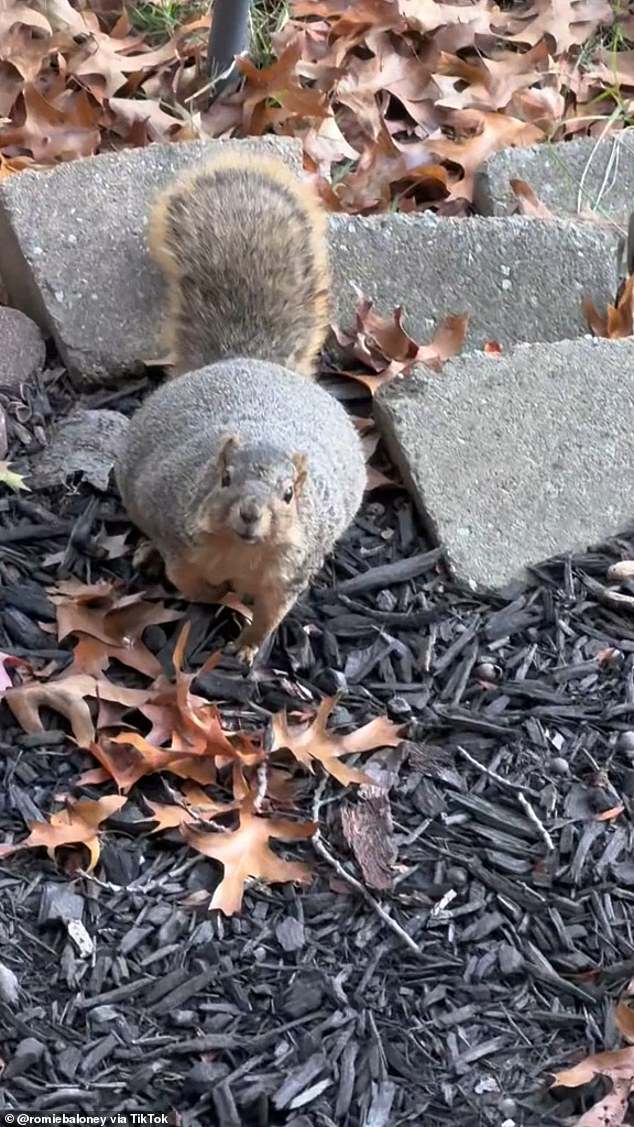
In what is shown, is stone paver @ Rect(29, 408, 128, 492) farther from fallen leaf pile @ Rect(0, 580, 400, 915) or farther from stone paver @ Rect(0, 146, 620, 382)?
fallen leaf pile @ Rect(0, 580, 400, 915)

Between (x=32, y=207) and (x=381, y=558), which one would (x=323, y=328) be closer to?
(x=381, y=558)

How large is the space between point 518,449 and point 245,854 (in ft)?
4.88

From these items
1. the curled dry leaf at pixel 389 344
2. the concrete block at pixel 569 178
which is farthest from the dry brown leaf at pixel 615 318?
the concrete block at pixel 569 178

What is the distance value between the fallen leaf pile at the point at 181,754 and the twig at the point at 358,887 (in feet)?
0.10

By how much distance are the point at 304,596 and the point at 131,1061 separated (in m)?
1.33

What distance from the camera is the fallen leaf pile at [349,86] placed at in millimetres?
4617

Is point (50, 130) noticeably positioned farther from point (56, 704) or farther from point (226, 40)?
point (56, 704)

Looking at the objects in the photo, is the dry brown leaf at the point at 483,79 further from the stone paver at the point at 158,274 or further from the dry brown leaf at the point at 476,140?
the stone paver at the point at 158,274

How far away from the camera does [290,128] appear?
187 inches

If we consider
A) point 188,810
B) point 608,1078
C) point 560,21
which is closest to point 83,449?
point 188,810

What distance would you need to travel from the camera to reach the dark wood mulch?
241 centimetres

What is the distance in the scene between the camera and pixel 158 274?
395cm

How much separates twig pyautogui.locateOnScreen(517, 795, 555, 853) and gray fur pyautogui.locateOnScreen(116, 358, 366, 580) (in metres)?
0.71

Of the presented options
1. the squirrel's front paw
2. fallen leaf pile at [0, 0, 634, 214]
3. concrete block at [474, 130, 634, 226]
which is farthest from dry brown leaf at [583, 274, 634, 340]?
the squirrel's front paw
